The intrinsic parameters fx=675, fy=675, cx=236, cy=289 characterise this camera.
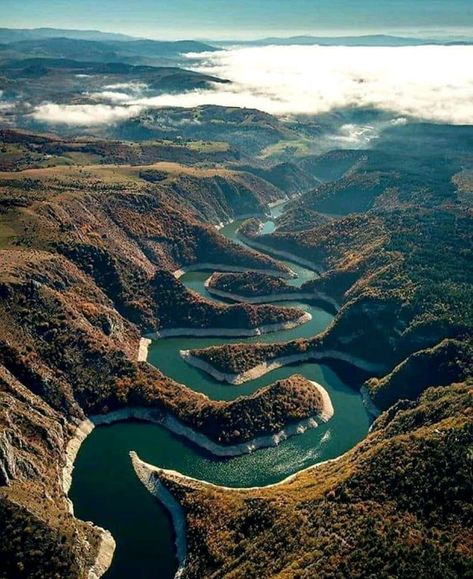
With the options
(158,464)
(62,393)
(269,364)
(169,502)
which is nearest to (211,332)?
(269,364)

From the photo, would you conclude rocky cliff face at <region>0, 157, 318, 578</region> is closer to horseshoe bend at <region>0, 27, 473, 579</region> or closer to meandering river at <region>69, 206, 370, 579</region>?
horseshoe bend at <region>0, 27, 473, 579</region>

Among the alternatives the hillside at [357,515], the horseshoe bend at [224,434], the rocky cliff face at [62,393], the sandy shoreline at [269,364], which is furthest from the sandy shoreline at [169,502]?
the sandy shoreline at [269,364]

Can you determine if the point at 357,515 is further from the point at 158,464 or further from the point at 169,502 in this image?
the point at 158,464

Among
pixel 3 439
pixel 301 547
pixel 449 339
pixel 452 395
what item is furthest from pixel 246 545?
pixel 449 339

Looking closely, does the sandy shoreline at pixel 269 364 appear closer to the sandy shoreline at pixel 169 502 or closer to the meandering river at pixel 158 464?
the meandering river at pixel 158 464

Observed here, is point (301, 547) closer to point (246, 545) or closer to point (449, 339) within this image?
point (246, 545)

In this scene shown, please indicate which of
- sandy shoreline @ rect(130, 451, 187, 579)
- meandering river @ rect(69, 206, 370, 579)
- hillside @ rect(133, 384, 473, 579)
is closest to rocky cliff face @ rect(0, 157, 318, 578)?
meandering river @ rect(69, 206, 370, 579)
